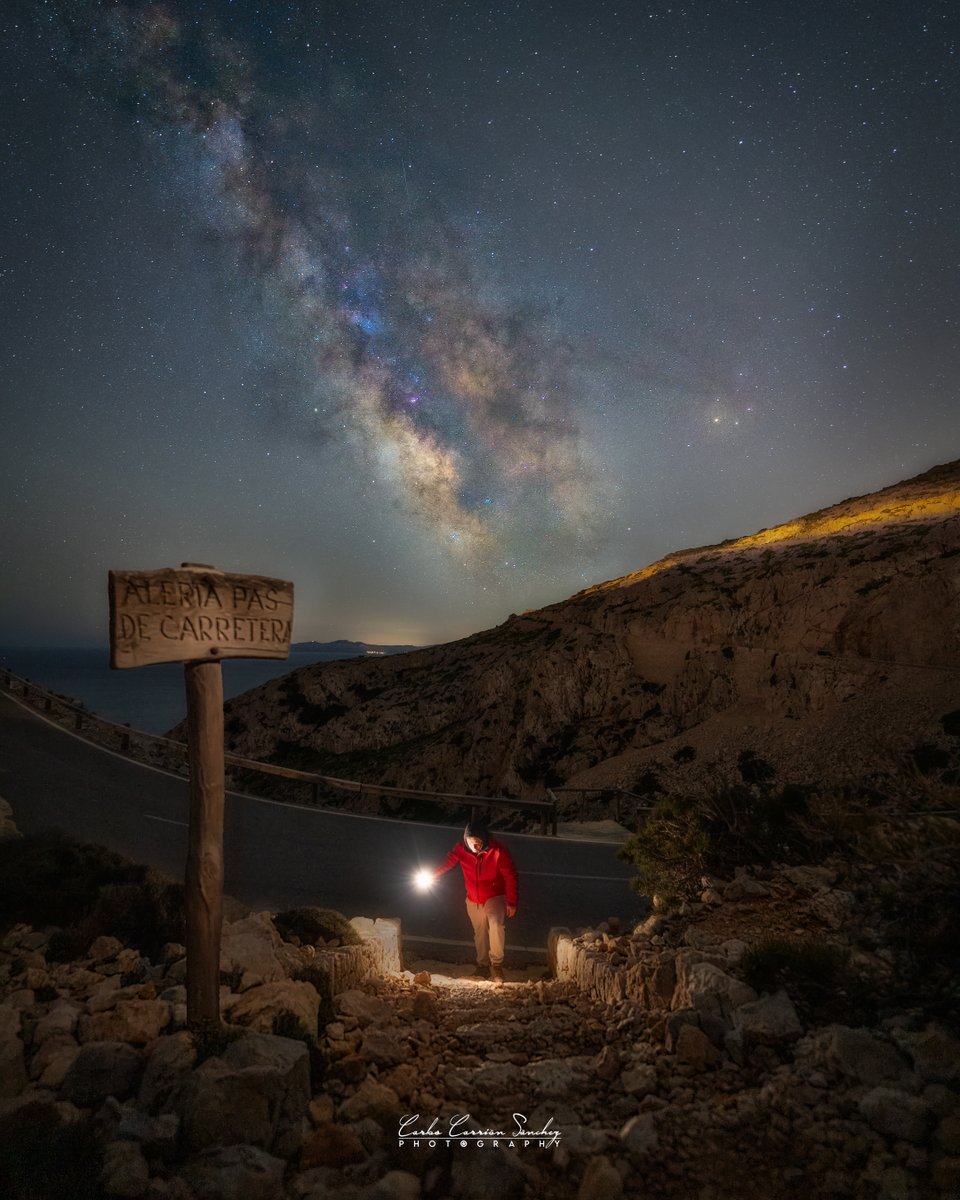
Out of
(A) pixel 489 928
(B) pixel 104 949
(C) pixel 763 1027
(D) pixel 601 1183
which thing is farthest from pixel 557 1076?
(B) pixel 104 949

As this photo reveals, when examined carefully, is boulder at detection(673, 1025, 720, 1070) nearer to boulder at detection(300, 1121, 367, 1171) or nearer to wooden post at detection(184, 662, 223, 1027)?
boulder at detection(300, 1121, 367, 1171)

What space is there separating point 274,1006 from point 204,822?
1.37 meters

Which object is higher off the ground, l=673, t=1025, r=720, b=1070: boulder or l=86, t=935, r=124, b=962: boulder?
l=86, t=935, r=124, b=962: boulder

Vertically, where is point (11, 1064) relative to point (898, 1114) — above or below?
above

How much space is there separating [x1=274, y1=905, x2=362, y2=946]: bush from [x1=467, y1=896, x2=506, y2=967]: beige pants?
1.60 metres

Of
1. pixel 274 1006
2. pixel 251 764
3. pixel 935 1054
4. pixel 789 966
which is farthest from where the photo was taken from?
pixel 251 764

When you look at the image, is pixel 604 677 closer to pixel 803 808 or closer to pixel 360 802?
pixel 360 802

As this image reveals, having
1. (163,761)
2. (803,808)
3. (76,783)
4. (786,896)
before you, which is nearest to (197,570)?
(786,896)

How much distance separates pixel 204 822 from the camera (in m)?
4.06

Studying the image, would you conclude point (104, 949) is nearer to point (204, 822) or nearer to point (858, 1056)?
point (204, 822)

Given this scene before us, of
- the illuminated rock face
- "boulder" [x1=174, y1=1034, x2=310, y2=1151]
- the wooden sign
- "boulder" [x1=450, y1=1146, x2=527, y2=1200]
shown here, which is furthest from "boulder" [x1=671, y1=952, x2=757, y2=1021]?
the illuminated rock face

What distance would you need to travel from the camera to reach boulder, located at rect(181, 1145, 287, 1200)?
2.62 metres

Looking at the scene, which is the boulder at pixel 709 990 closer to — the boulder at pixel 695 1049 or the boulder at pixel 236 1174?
the boulder at pixel 695 1049

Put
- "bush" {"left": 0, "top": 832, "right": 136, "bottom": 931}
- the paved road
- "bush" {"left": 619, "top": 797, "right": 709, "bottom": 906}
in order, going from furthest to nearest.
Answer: the paved road
"bush" {"left": 619, "top": 797, "right": 709, "bottom": 906}
"bush" {"left": 0, "top": 832, "right": 136, "bottom": 931}
